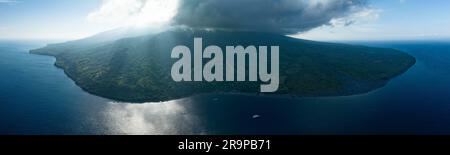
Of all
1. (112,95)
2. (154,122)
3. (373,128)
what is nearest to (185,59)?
(112,95)

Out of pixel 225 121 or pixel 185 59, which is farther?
pixel 185 59

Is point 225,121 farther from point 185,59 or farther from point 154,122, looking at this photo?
point 185,59

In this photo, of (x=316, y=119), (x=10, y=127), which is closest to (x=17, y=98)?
(x=10, y=127)

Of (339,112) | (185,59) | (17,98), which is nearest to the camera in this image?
(339,112)

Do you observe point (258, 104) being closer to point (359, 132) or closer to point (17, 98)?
point (359, 132)
